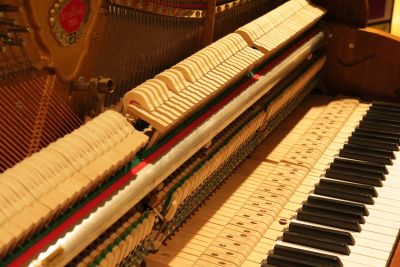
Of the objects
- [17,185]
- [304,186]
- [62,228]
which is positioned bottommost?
[304,186]

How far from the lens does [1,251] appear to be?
1.43 meters

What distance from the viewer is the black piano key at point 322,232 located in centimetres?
247

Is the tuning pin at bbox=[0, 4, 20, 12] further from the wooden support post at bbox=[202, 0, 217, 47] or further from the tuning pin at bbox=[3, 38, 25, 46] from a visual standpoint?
the wooden support post at bbox=[202, 0, 217, 47]

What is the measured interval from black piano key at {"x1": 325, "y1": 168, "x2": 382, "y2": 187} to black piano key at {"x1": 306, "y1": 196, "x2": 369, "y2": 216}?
243 mm

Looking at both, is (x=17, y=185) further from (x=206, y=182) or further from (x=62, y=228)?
(x=206, y=182)

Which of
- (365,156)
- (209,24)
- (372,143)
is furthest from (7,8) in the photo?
(372,143)

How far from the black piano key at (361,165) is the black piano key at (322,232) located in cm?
63

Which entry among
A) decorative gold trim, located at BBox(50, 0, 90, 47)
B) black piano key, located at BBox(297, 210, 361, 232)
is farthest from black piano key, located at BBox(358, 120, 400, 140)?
decorative gold trim, located at BBox(50, 0, 90, 47)

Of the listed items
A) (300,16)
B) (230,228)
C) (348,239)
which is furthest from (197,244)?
(300,16)

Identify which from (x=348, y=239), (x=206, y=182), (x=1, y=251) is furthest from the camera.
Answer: (x=206, y=182)

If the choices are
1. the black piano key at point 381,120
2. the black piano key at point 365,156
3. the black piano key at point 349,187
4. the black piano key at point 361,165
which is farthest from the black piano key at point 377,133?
the black piano key at point 349,187

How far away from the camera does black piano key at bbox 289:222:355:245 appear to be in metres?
2.47

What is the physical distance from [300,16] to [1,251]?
2.42 metres

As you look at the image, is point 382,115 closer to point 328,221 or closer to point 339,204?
point 339,204
